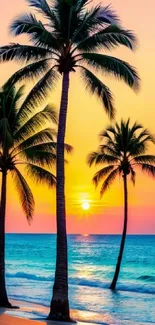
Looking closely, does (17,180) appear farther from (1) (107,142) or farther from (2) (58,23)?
(1) (107,142)

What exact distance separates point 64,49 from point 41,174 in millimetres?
6873

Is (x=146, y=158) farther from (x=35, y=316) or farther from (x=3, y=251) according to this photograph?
(x=35, y=316)

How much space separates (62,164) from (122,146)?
17.7m

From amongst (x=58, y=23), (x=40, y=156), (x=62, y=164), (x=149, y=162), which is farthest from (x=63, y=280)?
(x=149, y=162)

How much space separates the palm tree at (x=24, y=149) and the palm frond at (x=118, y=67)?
4.64 m

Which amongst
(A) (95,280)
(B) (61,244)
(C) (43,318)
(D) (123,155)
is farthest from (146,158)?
(A) (95,280)

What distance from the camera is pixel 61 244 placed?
1859cm

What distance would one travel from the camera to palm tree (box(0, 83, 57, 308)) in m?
23.2

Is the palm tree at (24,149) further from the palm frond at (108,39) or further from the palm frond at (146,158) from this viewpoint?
the palm frond at (146,158)

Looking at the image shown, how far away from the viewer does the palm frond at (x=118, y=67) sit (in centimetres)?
1905

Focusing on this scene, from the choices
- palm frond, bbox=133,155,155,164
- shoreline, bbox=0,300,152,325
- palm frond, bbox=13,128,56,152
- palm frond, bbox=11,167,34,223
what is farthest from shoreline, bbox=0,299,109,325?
palm frond, bbox=133,155,155,164

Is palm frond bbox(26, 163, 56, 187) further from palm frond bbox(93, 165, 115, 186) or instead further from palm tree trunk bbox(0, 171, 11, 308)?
palm frond bbox(93, 165, 115, 186)

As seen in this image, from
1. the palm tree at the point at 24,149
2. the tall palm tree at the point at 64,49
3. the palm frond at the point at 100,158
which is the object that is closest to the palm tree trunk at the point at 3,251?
the palm tree at the point at 24,149

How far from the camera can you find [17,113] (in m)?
23.1
